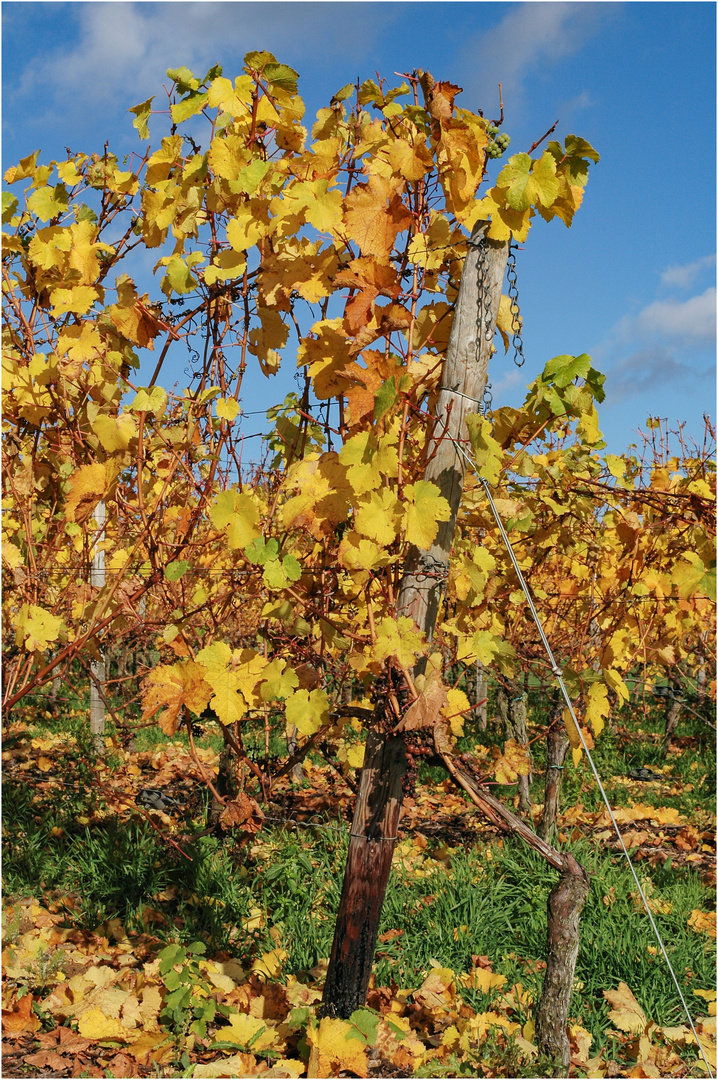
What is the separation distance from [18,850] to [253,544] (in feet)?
9.68

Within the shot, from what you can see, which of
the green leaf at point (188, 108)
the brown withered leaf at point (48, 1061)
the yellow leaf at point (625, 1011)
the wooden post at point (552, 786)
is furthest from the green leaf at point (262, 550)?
the wooden post at point (552, 786)

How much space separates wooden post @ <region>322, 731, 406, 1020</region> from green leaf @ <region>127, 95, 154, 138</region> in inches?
79.8

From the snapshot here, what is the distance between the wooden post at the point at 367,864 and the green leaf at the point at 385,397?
0.95 meters

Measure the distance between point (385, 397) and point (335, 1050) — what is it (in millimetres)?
1827

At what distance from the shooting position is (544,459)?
3428 mm

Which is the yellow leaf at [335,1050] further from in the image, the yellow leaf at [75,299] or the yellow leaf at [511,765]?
the yellow leaf at [75,299]

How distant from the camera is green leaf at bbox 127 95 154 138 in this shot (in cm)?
240

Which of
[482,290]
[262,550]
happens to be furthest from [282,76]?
[262,550]

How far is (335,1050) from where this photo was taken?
214 cm

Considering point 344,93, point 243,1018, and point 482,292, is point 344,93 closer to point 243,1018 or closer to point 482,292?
point 482,292

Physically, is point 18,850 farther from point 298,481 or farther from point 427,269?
point 427,269

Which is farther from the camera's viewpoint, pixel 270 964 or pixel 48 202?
pixel 270 964

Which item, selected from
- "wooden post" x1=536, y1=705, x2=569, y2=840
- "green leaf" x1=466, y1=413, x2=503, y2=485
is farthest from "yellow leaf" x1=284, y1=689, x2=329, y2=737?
"wooden post" x1=536, y1=705, x2=569, y2=840

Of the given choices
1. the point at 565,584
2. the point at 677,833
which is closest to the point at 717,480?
the point at 565,584
